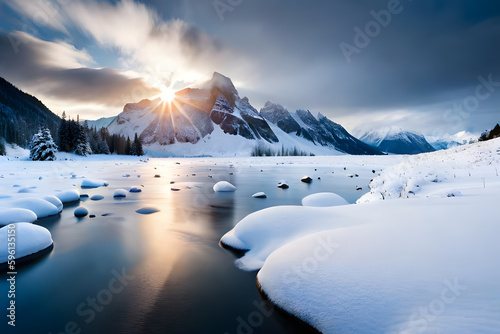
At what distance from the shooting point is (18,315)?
15.8 feet

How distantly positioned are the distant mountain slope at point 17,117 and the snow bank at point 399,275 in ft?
468

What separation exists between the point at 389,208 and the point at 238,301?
5.16 meters

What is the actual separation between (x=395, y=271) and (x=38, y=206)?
14.5 metres

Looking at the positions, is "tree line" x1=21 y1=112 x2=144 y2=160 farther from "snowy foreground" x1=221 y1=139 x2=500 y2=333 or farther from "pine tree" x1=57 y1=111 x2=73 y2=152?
"snowy foreground" x1=221 y1=139 x2=500 y2=333

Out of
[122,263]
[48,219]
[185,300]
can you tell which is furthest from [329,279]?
[48,219]

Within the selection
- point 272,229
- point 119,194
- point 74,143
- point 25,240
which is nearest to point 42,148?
point 74,143

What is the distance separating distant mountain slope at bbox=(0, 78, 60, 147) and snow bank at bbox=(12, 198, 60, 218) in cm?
13034

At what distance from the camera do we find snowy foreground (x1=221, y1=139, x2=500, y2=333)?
A: 10.7ft

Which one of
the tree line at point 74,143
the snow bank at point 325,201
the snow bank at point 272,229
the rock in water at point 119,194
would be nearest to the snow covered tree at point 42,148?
the tree line at point 74,143

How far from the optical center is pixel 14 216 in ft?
30.6

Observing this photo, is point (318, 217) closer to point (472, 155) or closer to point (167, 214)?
point (167, 214)

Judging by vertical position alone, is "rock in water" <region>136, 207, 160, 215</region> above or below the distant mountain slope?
below

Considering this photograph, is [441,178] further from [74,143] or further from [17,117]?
[17,117]

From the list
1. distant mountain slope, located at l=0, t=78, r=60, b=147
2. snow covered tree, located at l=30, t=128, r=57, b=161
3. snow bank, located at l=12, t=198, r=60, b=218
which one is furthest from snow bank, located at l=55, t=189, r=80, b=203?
distant mountain slope, located at l=0, t=78, r=60, b=147
